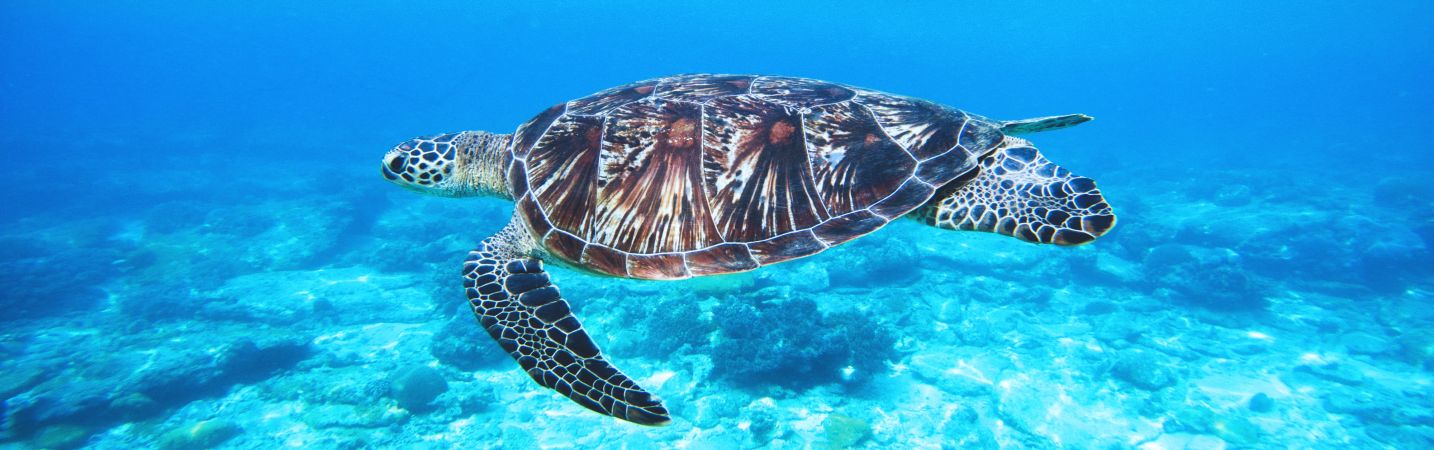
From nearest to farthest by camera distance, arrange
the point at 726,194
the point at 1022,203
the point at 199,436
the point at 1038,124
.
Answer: the point at 1022,203, the point at 726,194, the point at 1038,124, the point at 199,436

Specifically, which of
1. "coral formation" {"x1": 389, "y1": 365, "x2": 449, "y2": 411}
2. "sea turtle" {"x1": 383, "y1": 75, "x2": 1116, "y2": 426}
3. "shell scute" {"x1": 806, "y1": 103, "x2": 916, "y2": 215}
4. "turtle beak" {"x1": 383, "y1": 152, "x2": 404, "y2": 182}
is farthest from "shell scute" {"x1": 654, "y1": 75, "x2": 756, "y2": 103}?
"coral formation" {"x1": 389, "y1": 365, "x2": 449, "y2": 411}

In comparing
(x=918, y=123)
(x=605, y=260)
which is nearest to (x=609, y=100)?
(x=605, y=260)

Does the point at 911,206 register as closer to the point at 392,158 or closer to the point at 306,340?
the point at 392,158

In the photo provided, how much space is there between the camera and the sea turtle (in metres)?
2.98

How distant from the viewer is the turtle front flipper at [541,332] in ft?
8.79

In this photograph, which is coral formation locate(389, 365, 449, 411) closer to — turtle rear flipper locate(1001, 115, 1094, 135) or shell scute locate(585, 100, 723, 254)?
shell scute locate(585, 100, 723, 254)

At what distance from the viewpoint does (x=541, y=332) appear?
3.06 metres

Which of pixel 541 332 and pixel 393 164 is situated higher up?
pixel 393 164

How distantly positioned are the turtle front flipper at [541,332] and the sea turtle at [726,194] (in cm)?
1

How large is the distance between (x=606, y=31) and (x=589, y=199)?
120 m

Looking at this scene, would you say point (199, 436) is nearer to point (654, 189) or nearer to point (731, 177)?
point (654, 189)

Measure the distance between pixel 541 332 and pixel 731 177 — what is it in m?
1.57

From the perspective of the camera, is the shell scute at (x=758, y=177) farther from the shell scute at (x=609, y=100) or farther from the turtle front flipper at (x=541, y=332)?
the turtle front flipper at (x=541, y=332)

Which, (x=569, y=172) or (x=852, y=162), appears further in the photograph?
(x=569, y=172)
